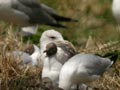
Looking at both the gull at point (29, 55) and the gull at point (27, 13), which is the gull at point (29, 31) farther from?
the gull at point (29, 55)

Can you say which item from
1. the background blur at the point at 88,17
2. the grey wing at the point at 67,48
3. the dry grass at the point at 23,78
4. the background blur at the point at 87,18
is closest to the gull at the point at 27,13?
the background blur at the point at 87,18

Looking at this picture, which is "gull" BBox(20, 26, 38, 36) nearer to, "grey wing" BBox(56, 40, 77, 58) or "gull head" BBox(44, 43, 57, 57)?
"grey wing" BBox(56, 40, 77, 58)

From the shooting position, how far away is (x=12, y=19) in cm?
1065

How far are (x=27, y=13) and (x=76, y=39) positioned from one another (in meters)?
1.04

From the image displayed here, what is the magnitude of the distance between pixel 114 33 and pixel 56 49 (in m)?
4.36

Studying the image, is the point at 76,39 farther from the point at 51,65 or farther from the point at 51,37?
the point at 51,65

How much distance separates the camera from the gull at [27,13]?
10.5 m

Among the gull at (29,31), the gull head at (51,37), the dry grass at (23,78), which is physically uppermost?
the gull at (29,31)

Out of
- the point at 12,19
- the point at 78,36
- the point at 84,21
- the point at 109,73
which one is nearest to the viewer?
the point at 109,73

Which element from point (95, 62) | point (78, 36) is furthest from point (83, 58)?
point (78, 36)

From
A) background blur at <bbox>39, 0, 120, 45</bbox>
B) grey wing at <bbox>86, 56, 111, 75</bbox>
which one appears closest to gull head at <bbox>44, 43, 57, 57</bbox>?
grey wing at <bbox>86, 56, 111, 75</bbox>

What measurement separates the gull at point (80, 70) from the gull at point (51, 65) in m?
0.20

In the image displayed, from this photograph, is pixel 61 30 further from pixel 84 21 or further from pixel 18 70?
pixel 18 70

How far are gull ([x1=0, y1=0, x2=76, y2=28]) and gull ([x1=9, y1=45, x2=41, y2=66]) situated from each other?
121 centimetres
